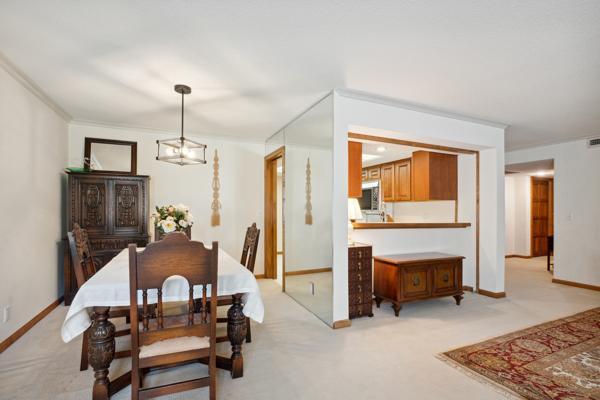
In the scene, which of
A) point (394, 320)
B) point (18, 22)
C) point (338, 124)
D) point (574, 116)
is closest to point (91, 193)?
point (18, 22)

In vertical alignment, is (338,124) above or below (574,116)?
below

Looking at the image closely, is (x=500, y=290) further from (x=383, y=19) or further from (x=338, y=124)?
(x=383, y=19)

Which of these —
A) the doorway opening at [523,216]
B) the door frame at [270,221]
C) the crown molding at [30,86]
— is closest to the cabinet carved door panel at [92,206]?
the crown molding at [30,86]

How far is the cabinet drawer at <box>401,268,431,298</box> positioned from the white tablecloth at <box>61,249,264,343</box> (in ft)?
6.56

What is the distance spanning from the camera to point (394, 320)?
314 centimetres

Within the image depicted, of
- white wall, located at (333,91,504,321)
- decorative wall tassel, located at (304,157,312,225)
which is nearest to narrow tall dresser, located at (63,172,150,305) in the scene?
decorative wall tassel, located at (304,157,312,225)

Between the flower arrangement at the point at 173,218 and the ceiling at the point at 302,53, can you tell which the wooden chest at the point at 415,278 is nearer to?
the ceiling at the point at 302,53

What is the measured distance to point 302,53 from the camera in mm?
2262

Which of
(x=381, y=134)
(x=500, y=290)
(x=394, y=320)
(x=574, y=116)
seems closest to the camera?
(x=394, y=320)

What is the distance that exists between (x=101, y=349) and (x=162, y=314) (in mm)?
523

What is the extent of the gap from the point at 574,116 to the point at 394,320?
3.50 meters

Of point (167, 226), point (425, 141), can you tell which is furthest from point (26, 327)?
point (425, 141)

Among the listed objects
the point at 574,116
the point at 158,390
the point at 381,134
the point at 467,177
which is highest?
the point at 574,116

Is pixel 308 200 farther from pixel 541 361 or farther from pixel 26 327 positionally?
pixel 26 327
